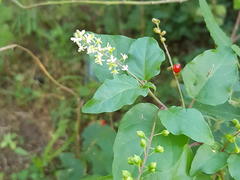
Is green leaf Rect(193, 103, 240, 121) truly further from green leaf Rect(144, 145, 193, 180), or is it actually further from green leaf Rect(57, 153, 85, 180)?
green leaf Rect(57, 153, 85, 180)

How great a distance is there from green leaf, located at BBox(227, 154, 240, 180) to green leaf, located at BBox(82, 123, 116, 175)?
81 centimetres

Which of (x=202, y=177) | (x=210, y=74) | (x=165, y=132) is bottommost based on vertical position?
(x=202, y=177)

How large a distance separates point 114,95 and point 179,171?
20 cm

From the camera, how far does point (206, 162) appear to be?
32.3 inches

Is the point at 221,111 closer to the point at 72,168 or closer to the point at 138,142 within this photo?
the point at 138,142

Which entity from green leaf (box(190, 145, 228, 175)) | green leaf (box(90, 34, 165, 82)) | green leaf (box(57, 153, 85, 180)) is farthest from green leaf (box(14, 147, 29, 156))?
green leaf (box(190, 145, 228, 175))

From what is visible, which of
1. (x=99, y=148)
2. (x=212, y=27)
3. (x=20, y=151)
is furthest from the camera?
(x=20, y=151)

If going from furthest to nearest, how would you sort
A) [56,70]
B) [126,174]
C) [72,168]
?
[56,70], [72,168], [126,174]

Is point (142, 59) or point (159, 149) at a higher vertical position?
point (142, 59)

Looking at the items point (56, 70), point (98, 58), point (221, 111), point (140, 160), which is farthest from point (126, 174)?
point (56, 70)

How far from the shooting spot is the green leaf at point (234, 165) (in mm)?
787

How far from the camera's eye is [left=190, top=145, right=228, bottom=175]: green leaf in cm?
82

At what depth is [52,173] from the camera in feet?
7.63

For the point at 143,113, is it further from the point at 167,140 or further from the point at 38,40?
the point at 38,40
